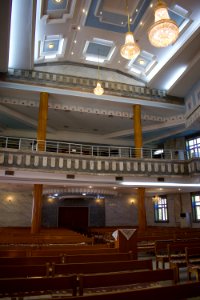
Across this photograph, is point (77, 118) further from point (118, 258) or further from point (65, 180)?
point (118, 258)

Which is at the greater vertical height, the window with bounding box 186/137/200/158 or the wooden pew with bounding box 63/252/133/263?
the window with bounding box 186/137/200/158

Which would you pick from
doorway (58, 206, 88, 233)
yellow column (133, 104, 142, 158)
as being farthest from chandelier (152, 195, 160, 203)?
yellow column (133, 104, 142, 158)

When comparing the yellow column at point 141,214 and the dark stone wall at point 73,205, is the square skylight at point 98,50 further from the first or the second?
the dark stone wall at point 73,205

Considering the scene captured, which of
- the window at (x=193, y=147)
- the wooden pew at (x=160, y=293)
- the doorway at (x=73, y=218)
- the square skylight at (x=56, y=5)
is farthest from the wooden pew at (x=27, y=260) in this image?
the window at (x=193, y=147)

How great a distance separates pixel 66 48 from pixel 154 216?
40.8 feet

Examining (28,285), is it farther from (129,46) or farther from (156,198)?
(156,198)

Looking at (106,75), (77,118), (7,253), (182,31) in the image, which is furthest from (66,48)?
(7,253)

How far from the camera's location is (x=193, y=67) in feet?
39.5

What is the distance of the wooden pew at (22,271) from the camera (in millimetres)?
3031

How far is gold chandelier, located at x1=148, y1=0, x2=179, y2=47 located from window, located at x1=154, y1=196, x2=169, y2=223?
12.7 meters

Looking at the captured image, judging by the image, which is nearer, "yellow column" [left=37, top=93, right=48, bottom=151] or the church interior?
the church interior

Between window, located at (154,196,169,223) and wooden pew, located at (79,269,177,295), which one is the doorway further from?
wooden pew, located at (79,269,177,295)

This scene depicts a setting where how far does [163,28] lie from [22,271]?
17.0 ft

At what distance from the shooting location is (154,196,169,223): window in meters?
16.3
